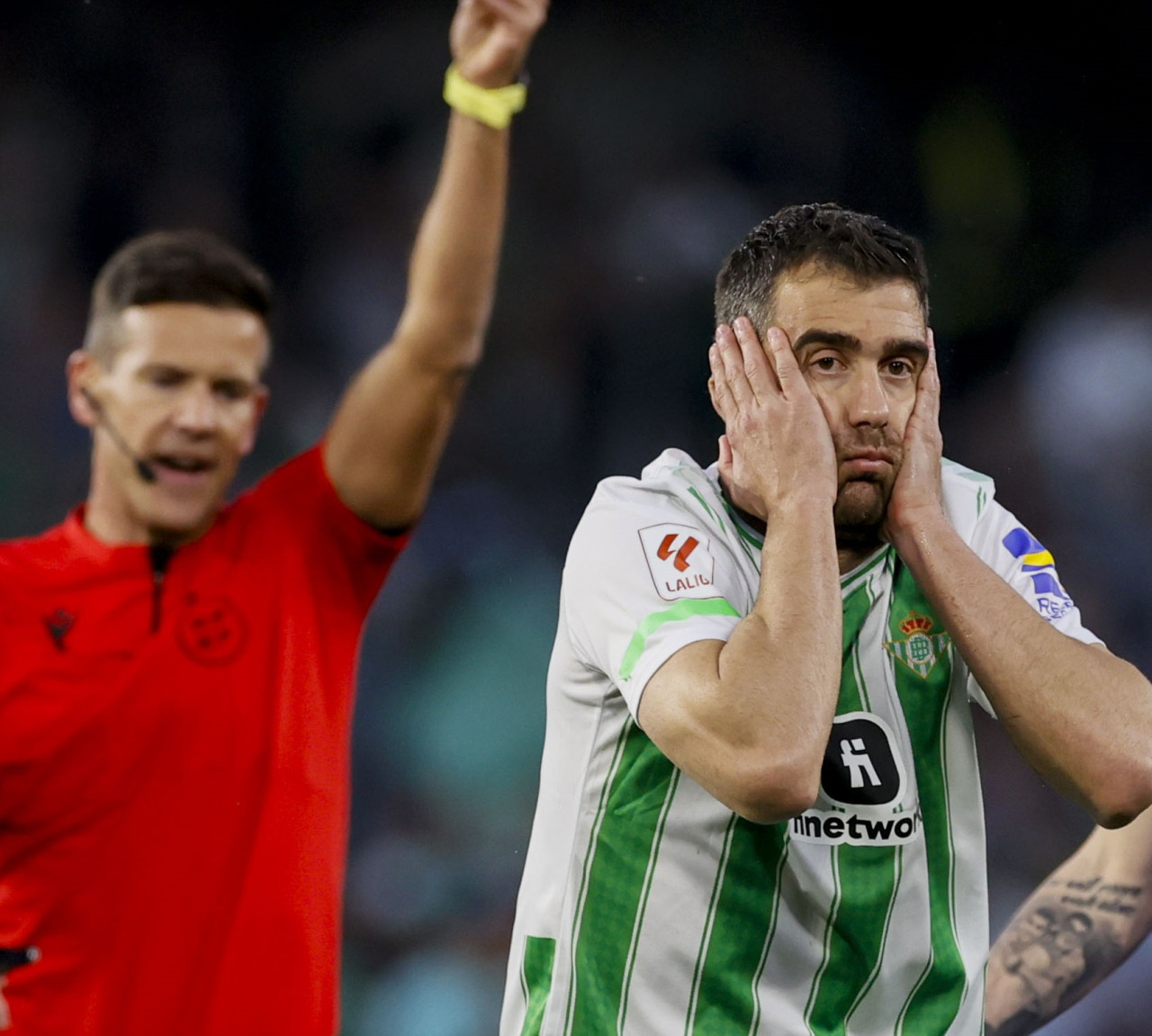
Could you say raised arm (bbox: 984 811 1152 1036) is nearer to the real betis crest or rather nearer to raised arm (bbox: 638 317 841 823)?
the real betis crest

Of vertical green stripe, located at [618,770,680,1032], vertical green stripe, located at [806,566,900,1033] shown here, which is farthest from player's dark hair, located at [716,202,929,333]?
vertical green stripe, located at [618,770,680,1032]

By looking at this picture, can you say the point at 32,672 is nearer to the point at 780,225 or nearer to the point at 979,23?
the point at 780,225

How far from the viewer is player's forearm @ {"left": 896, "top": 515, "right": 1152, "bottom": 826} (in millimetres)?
1771

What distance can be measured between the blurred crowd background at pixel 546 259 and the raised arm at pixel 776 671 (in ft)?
3.50

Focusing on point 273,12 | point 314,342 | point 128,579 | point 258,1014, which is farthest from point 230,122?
point 258,1014

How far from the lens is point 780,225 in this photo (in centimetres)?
208

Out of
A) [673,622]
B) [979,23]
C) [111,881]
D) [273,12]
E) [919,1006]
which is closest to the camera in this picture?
[673,622]

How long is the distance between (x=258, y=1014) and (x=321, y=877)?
0.72 ft

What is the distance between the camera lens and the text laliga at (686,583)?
1.79 meters

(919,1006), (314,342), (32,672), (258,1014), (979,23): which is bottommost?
(258,1014)

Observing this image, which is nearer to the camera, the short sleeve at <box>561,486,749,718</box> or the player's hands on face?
the short sleeve at <box>561,486,749,718</box>

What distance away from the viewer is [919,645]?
1.97 m

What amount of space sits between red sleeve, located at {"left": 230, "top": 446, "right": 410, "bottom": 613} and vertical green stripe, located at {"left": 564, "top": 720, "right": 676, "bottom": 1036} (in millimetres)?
593

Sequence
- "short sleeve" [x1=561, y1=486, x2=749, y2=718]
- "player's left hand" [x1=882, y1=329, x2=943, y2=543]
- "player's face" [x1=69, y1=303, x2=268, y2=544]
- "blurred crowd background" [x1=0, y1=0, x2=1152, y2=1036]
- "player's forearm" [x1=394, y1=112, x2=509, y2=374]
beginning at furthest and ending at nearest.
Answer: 1. "blurred crowd background" [x1=0, y1=0, x2=1152, y2=1036]
2. "player's face" [x1=69, y1=303, x2=268, y2=544]
3. "player's forearm" [x1=394, y1=112, x2=509, y2=374]
4. "player's left hand" [x1=882, y1=329, x2=943, y2=543]
5. "short sleeve" [x1=561, y1=486, x2=749, y2=718]
